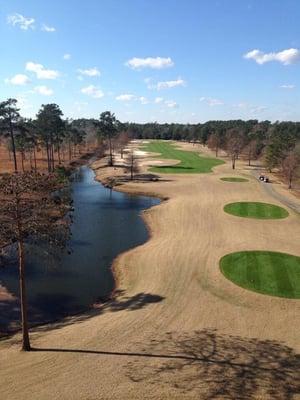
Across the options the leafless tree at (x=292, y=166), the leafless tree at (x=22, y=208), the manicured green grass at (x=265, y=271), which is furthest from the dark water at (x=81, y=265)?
the leafless tree at (x=292, y=166)

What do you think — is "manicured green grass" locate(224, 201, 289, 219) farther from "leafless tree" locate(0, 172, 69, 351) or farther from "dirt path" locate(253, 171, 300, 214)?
"leafless tree" locate(0, 172, 69, 351)

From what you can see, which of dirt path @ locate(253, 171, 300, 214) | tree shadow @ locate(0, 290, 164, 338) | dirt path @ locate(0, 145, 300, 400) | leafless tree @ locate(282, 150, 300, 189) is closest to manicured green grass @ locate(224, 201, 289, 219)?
dirt path @ locate(253, 171, 300, 214)

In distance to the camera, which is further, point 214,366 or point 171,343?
point 171,343

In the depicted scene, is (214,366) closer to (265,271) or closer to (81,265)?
(265,271)

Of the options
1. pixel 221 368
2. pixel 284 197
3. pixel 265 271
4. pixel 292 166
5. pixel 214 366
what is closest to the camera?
pixel 221 368

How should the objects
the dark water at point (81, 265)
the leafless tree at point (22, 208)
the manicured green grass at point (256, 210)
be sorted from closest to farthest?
1. the leafless tree at point (22, 208)
2. the dark water at point (81, 265)
3. the manicured green grass at point (256, 210)

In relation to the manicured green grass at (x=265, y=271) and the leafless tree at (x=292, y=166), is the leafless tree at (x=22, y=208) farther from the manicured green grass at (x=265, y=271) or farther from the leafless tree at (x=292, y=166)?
the leafless tree at (x=292, y=166)

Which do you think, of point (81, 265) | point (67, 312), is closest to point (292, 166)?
point (81, 265)

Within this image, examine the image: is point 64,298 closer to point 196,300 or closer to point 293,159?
point 196,300
